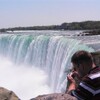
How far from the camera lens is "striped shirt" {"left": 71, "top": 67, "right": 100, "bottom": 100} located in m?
3.19

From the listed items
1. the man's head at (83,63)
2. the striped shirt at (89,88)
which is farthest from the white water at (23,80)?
the striped shirt at (89,88)

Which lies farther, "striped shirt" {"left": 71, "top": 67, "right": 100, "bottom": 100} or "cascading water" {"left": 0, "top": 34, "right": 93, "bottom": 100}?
"cascading water" {"left": 0, "top": 34, "right": 93, "bottom": 100}

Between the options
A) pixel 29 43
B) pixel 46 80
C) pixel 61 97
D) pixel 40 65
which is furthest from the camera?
pixel 29 43

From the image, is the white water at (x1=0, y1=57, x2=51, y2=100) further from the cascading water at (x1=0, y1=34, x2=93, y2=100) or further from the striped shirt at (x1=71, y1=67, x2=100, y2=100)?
the striped shirt at (x1=71, y1=67, x2=100, y2=100)

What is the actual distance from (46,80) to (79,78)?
20.2 metres

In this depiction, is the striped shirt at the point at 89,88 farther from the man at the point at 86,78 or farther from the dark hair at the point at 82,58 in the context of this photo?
the dark hair at the point at 82,58

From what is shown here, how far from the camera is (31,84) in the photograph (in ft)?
86.9

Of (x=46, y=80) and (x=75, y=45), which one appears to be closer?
(x=75, y=45)

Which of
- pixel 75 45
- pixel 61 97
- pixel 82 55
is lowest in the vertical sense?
pixel 75 45

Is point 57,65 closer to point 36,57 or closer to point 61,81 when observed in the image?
point 61,81

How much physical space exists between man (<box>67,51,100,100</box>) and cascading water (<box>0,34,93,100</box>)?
43.6 feet

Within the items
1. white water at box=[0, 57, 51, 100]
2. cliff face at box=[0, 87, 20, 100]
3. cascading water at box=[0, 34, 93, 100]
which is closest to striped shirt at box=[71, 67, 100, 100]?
cliff face at box=[0, 87, 20, 100]

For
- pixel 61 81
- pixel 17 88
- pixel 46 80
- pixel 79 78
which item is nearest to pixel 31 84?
pixel 17 88

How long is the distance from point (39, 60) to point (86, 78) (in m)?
23.0
